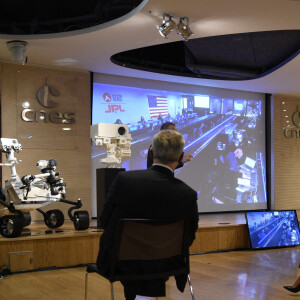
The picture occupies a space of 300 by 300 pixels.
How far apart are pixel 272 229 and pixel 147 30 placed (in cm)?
323

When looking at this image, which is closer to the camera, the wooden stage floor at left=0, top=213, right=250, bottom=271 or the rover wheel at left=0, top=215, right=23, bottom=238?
the wooden stage floor at left=0, top=213, right=250, bottom=271

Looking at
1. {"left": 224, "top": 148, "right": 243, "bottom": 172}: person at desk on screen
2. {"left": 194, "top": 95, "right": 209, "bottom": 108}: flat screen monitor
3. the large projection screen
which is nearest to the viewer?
the large projection screen

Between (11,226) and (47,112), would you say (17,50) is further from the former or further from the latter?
(11,226)

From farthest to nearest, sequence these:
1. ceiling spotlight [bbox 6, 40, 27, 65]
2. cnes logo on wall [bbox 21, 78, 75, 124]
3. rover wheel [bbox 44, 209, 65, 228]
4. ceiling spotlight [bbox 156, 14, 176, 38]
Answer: cnes logo on wall [bbox 21, 78, 75, 124] < ceiling spotlight [bbox 6, 40, 27, 65] < rover wheel [bbox 44, 209, 65, 228] < ceiling spotlight [bbox 156, 14, 176, 38]

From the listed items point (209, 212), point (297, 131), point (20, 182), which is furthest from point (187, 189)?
point (297, 131)

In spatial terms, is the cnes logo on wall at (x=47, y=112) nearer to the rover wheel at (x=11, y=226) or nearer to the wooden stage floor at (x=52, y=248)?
the wooden stage floor at (x=52, y=248)

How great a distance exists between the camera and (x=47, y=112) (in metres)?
8.07

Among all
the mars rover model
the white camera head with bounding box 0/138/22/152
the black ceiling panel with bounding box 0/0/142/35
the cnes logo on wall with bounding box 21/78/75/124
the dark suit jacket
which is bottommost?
the mars rover model

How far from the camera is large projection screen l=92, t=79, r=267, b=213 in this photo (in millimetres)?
8953

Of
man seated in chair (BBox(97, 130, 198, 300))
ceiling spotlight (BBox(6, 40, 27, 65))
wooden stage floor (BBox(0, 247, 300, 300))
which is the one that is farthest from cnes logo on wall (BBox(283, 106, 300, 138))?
man seated in chair (BBox(97, 130, 198, 300))

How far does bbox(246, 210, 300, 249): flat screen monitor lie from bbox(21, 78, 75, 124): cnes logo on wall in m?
3.56

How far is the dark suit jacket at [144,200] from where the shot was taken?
247 centimetres

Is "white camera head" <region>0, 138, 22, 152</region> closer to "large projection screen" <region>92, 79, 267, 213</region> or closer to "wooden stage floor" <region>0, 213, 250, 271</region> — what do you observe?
"wooden stage floor" <region>0, 213, 250, 271</region>

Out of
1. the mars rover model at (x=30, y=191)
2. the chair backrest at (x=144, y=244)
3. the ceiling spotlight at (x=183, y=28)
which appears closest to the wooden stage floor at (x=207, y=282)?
the mars rover model at (x=30, y=191)
